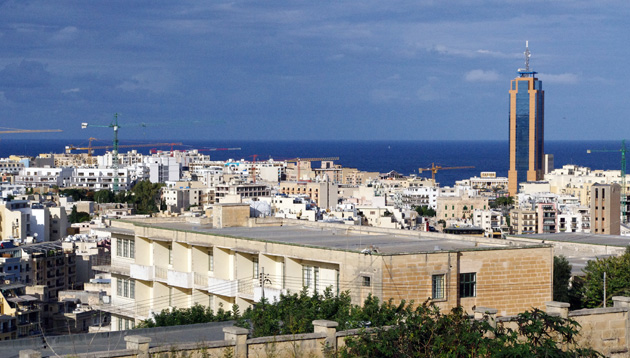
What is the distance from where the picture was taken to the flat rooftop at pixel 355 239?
2008cm

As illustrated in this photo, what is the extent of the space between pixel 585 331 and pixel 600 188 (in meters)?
59.3

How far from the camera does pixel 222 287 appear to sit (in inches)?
853

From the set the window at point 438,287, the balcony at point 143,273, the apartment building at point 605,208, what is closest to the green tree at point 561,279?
the window at point 438,287

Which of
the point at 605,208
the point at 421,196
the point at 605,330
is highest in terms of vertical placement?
the point at 605,330

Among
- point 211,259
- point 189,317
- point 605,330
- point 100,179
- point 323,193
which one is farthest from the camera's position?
point 100,179

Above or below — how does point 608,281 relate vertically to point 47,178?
above

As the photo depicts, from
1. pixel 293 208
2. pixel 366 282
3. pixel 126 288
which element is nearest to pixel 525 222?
pixel 293 208

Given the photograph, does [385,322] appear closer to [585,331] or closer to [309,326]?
[309,326]

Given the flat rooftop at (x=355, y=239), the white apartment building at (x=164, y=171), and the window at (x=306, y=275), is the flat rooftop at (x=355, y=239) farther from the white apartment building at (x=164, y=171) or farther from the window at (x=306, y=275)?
the white apartment building at (x=164, y=171)

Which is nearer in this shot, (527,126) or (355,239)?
(355,239)

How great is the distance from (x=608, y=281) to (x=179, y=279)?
9.66 metres

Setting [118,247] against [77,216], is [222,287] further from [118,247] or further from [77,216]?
[77,216]

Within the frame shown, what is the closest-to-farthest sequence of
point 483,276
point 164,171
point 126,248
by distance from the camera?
point 483,276
point 126,248
point 164,171

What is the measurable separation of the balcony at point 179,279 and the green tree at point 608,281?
8.92m
